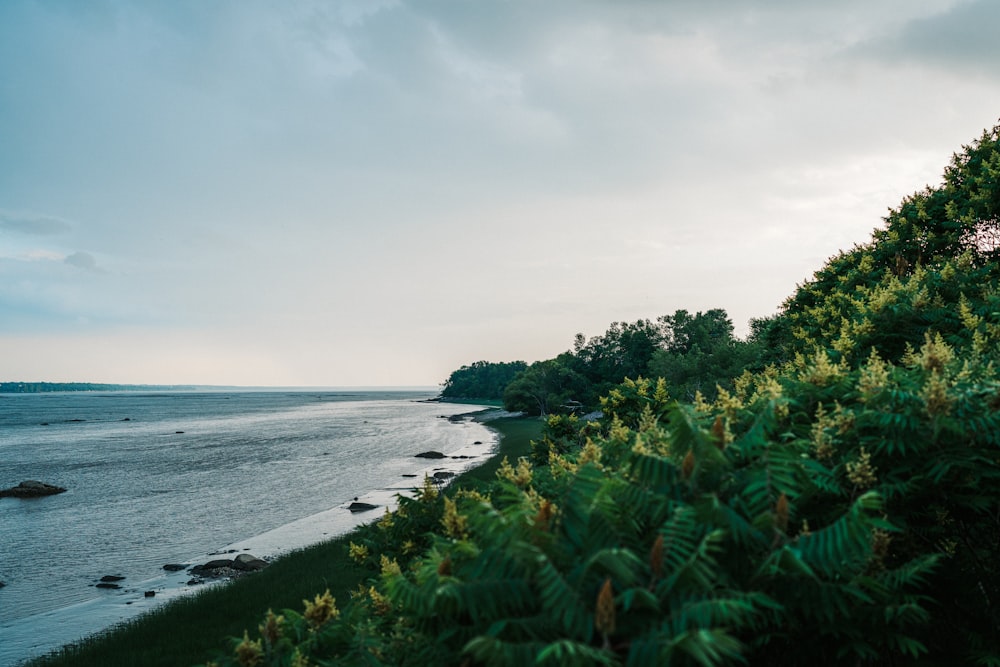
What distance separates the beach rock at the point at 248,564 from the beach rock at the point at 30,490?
33.5 meters

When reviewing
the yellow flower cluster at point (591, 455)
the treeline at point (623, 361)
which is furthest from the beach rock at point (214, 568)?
the treeline at point (623, 361)

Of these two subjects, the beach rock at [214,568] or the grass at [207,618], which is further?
the beach rock at [214,568]

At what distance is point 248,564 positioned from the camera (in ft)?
91.4

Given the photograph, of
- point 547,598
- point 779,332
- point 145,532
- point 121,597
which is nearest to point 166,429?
point 145,532

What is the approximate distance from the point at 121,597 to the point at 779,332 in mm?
29066

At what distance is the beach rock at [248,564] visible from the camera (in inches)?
1088

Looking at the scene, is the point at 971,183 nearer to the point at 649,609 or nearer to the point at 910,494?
the point at 910,494

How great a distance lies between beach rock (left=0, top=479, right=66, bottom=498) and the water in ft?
5.58

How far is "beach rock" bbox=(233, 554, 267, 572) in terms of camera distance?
2764 cm

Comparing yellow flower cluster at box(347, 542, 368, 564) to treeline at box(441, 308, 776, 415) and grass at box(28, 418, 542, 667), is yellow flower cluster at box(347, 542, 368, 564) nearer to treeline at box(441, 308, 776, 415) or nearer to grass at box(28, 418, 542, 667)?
grass at box(28, 418, 542, 667)

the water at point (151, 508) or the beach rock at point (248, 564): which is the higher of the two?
the beach rock at point (248, 564)

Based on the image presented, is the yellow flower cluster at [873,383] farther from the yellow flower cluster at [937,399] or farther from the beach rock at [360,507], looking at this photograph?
the beach rock at [360,507]

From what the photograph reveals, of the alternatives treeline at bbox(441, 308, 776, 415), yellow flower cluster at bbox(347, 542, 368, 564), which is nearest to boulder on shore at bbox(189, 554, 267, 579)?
yellow flower cluster at bbox(347, 542, 368, 564)

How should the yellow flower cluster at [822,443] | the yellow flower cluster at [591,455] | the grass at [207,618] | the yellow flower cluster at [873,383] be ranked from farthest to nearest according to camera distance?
the grass at [207,618], the yellow flower cluster at [591,455], the yellow flower cluster at [873,383], the yellow flower cluster at [822,443]
